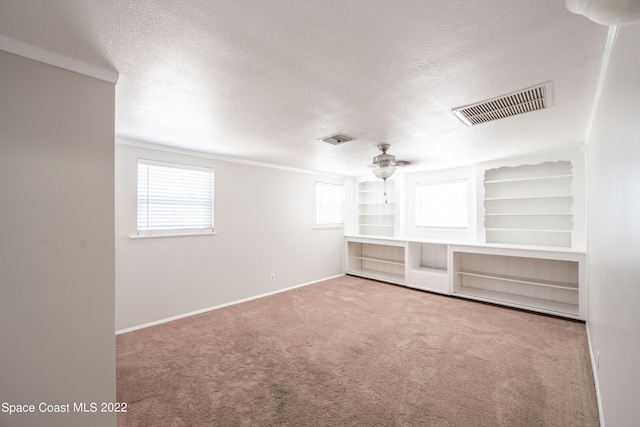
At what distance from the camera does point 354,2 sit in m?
1.20

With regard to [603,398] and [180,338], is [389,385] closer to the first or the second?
[603,398]

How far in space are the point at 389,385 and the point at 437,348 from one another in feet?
3.06

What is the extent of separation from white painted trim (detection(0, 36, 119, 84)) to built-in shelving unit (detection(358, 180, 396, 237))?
5210 mm

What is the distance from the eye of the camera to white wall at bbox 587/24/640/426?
40.9 inches

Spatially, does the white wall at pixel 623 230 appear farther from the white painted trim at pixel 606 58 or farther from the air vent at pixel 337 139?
the air vent at pixel 337 139

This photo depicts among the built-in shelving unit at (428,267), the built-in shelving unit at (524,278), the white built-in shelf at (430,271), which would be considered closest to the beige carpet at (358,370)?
the built-in shelving unit at (524,278)

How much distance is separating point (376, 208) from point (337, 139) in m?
3.61

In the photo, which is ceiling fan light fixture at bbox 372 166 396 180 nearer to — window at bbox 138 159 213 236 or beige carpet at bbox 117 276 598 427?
beige carpet at bbox 117 276 598 427

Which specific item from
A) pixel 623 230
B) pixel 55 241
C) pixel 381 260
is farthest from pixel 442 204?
pixel 55 241

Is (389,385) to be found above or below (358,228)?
below

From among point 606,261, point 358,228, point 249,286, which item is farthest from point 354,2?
point 358,228

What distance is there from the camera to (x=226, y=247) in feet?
14.6

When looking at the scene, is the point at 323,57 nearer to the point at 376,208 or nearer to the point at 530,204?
the point at 530,204

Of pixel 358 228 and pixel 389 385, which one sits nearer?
pixel 389 385
